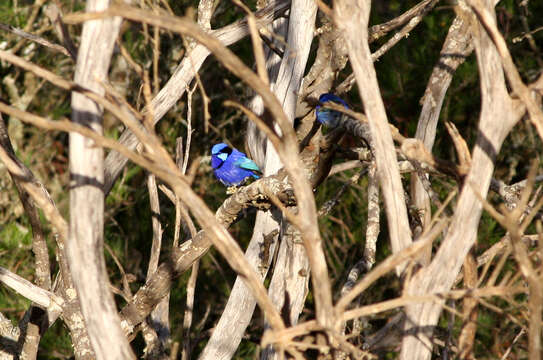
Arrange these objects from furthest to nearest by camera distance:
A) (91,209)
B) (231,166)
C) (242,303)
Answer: (231,166) → (242,303) → (91,209)

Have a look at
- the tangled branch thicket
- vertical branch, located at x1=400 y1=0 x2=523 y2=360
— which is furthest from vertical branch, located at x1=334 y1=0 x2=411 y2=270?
vertical branch, located at x1=400 y1=0 x2=523 y2=360

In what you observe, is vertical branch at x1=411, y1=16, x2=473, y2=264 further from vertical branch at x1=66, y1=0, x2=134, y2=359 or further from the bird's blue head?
the bird's blue head

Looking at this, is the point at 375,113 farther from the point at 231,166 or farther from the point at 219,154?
the point at 219,154

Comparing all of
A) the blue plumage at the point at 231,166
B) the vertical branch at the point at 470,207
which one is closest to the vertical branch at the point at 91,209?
the vertical branch at the point at 470,207

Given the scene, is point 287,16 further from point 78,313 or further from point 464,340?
point 464,340

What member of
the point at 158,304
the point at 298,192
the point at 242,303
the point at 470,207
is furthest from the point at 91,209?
the point at 242,303

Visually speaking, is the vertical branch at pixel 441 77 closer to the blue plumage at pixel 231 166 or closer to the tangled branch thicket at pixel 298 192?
the tangled branch thicket at pixel 298 192
